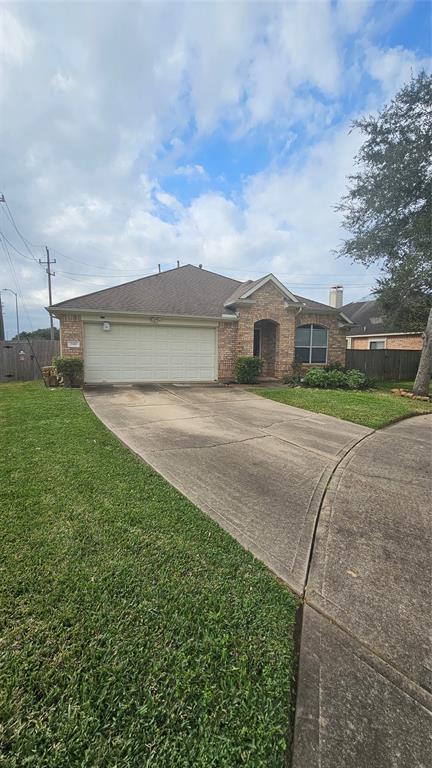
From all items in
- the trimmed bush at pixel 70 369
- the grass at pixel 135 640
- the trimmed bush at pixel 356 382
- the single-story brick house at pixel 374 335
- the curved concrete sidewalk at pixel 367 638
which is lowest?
the curved concrete sidewalk at pixel 367 638

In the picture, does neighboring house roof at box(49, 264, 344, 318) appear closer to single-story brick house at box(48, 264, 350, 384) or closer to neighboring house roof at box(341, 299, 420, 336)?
single-story brick house at box(48, 264, 350, 384)

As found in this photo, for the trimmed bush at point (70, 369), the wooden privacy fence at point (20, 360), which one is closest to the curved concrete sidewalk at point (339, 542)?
the trimmed bush at point (70, 369)

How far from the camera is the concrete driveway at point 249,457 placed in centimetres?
285

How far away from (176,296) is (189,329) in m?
1.84

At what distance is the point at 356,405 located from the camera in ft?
28.6

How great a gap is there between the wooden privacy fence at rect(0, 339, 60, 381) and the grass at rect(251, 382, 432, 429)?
10965mm

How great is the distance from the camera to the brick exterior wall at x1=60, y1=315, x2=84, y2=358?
35.9 feet

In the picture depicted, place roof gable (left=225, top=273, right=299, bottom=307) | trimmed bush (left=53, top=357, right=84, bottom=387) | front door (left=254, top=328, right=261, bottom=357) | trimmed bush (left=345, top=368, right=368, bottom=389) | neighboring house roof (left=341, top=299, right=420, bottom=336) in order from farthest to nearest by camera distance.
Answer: neighboring house roof (left=341, top=299, right=420, bottom=336), front door (left=254, top=328, right=261, bottom=357), roof gable (left=225, top=273, right=299, bottom=307), trimmed bush (left=345, top=368, right=368, bottom=389), trimmed bush (left=53, top=357, right=84, bottom=387)

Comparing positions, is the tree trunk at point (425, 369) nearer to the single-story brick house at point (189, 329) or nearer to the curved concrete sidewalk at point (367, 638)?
the single-story brick house at point (189, 329)

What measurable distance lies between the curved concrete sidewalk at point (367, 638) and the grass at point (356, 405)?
3.98 meters

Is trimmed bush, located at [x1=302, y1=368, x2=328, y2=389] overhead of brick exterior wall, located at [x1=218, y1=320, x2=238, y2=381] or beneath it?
beneath

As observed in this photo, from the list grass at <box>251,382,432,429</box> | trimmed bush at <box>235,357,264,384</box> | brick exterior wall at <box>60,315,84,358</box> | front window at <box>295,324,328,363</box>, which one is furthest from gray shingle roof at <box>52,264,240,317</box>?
grass at <box>251,382,432,429</box>

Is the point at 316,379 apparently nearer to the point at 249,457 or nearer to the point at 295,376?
the point at 295,376

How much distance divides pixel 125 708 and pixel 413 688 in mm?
1378
